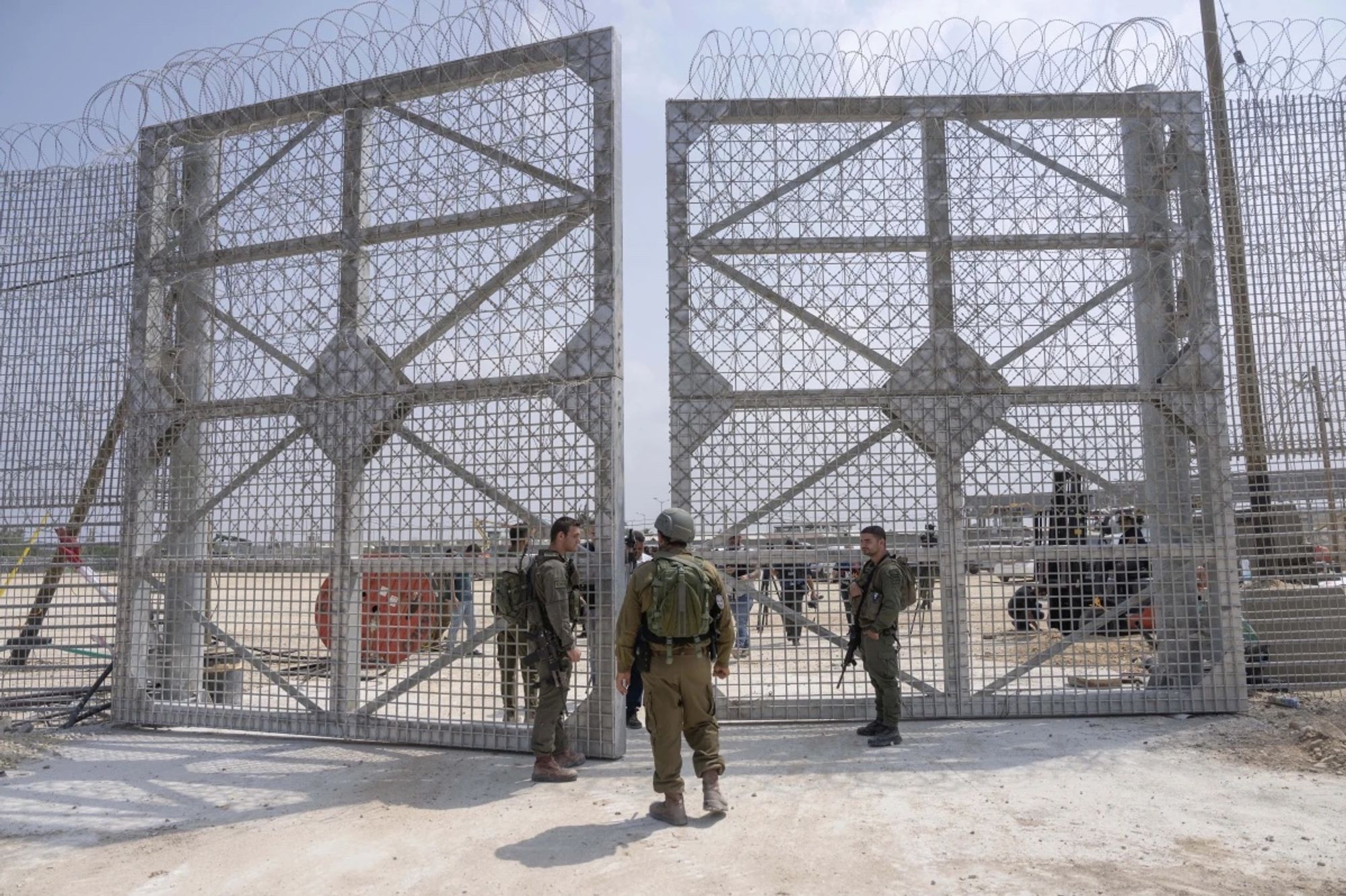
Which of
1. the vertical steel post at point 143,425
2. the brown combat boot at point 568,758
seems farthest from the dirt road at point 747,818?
the vertical steel post at point 143,425

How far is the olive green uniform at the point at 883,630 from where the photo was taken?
5555 millimetres

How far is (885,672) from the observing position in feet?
18.4

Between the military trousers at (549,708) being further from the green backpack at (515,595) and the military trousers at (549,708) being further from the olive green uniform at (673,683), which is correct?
the olive green uniform at (673,683)

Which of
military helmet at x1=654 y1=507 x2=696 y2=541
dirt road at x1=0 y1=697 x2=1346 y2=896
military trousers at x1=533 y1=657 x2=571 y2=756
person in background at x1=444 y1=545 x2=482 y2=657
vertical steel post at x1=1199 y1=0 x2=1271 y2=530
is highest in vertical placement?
vertical steel post at x1=1199 y1=0 x2=1271 y2=530

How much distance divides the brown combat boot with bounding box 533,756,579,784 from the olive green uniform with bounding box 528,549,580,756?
0.04 m

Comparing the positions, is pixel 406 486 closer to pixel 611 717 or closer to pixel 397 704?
pixel 397 704

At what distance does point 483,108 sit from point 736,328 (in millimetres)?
2353

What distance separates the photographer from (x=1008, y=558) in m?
6.17

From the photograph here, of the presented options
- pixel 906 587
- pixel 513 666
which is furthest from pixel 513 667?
pixel 906 587

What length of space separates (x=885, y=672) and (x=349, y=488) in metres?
3.86

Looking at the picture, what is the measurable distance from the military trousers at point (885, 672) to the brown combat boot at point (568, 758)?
1.94 m

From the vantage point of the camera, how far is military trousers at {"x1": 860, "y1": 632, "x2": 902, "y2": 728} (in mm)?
5602

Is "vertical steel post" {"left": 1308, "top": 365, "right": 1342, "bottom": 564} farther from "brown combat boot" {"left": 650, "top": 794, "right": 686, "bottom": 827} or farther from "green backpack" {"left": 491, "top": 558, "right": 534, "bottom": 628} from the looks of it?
"green backpack" {"left": 491, "top": 558, "right": 534, "bottom": 628}

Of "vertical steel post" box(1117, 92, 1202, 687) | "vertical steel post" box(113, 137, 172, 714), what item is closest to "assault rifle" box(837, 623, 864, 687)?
"vertical steel post" box(1117, 92, 1202, 687)
